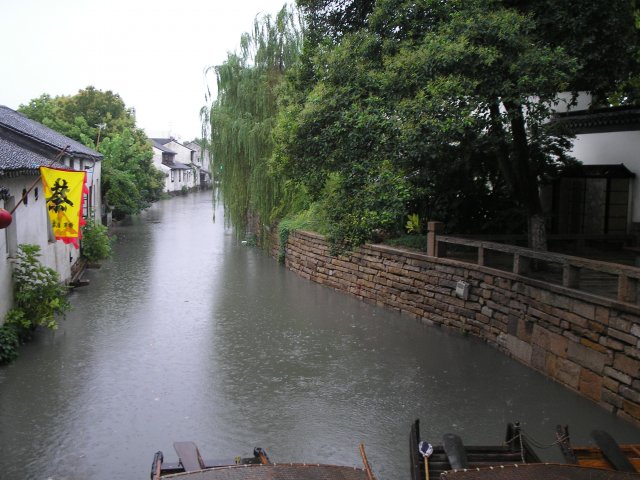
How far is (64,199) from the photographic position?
1273 centimetres

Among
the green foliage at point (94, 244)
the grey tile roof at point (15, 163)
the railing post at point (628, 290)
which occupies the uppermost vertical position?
the grey tile roof at point (15, 163)

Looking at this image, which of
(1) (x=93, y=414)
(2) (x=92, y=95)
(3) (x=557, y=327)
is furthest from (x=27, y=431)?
(2) (x=92, y=95)

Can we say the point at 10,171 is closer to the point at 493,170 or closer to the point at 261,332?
the point at 261,332

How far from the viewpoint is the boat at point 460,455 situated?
626 cm

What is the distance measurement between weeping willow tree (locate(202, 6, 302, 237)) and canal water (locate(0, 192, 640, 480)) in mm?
7915

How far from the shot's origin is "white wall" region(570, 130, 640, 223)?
16.2m

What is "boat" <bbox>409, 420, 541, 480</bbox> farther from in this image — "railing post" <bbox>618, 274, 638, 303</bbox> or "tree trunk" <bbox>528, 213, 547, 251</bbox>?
"tree trunk" <bbox>528, 213, 547, 251</bbox>

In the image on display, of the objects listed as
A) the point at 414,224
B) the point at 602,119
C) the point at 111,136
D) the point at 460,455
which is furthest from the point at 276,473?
the point at 111,136

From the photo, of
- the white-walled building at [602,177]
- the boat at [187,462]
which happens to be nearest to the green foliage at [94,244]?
the white-walled building at [602,177]

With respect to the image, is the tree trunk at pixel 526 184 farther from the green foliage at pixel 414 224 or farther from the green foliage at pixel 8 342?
the green foliage at pixel 8 342

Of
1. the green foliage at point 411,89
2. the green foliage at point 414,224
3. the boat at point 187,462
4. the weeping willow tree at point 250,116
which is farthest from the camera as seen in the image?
the weeping willow tree at point 250,116

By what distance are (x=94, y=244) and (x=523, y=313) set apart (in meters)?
16.0

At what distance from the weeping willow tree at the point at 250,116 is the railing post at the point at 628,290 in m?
16.1

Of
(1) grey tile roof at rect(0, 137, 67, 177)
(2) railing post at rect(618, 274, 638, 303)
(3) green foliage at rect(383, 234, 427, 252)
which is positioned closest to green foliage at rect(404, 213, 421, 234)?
(3) green foliage at rect(383, 234, 427, 252)
